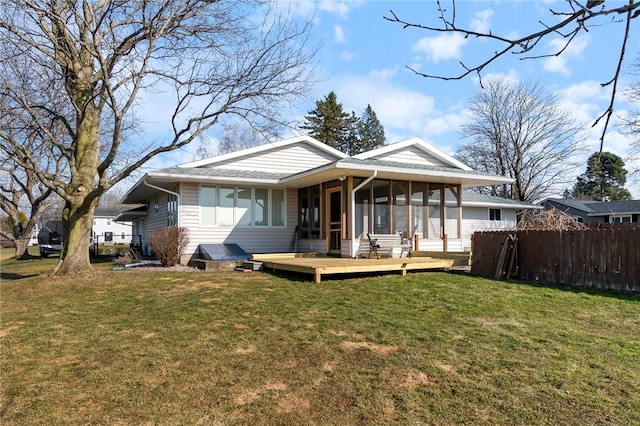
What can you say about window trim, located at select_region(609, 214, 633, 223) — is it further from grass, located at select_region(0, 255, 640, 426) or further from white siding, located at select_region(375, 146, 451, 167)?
grass, located at select_region(0, 255, 640, 426)

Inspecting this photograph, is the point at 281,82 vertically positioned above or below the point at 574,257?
above

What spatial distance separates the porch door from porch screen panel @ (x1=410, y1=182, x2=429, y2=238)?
2.40 m

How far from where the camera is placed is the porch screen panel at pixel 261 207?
15500mm

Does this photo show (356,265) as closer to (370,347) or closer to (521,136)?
(370,347)

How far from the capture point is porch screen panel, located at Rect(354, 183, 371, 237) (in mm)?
12922

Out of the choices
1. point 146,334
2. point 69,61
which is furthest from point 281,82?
point 146,334

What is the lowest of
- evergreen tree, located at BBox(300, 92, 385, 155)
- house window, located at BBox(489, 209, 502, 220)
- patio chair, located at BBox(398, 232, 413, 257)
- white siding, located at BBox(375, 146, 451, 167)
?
patio chair, located at BBox(398, 232, 413, 257)

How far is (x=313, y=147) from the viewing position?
16953 mm

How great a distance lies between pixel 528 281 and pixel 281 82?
23.5ft

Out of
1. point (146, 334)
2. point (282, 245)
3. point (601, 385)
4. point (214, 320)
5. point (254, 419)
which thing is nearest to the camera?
point (254, 419)

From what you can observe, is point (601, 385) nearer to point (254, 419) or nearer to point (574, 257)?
point (254, 419)

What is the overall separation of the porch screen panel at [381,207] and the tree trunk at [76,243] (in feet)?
24.9

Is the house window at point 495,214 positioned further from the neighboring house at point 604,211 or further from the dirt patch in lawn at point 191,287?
the dirt patch in lawn at point 191,287

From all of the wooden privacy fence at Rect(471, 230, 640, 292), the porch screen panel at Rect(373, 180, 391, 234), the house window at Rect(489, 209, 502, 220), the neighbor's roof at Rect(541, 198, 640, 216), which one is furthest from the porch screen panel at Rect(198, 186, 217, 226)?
the neighbor's roof at Rect(541, 198, 640, 216)
